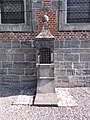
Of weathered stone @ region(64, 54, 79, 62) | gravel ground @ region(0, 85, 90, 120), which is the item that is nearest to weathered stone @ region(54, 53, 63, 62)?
weathered stone @ region(64, 54, 79, 62)

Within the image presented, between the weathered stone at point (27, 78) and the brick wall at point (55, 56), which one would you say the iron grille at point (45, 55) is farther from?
the weathered stone at point (27, 78)

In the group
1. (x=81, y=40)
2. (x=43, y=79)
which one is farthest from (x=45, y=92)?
(x=81, y=40)

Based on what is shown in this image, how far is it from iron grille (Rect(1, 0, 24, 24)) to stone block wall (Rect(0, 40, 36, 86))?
64cm

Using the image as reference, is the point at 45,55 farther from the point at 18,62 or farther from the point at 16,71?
the point at 16,71

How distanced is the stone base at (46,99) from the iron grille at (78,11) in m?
2.25

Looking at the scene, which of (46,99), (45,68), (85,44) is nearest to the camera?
(46,99)

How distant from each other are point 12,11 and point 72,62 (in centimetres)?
235

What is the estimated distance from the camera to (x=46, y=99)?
4703 millimetres

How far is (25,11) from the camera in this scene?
5.62 metres

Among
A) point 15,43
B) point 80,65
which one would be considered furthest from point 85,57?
point 15,43

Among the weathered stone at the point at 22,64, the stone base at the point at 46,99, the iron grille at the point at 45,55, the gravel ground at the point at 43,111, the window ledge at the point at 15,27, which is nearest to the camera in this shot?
the gravel ground at the point at 43,111

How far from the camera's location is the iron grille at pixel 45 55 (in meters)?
5.28

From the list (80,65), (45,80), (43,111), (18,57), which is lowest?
(43,111)

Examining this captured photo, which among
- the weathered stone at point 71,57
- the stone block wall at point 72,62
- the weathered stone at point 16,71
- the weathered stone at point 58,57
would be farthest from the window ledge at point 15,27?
the weathered stone at point 71,57
